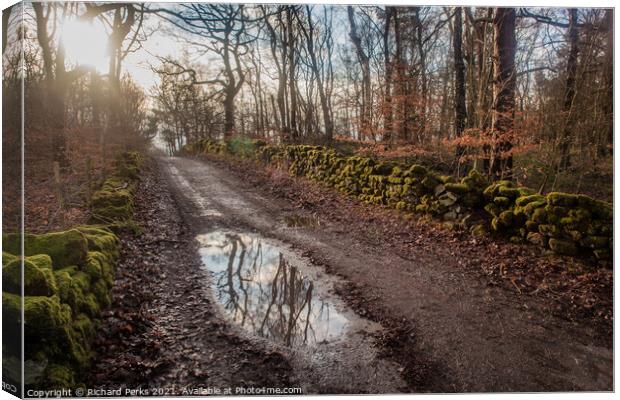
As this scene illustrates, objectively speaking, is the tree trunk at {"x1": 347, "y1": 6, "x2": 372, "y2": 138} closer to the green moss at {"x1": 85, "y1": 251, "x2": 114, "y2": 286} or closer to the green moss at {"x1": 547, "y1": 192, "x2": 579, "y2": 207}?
the green moss at {"x1": 547, "y1": 192, "x2": 579, "y2": 207}

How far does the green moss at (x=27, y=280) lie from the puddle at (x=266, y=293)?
148cm

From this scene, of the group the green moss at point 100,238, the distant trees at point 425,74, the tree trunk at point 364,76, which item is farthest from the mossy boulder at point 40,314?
the tree trunk at point 364,76

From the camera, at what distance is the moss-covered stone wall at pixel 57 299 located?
259 centimetres

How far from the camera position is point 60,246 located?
11.2 feet

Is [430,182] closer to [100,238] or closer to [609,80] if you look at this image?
[609,80]

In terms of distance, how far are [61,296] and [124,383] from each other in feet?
2.61

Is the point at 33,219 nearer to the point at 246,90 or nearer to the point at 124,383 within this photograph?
the point at 124,383

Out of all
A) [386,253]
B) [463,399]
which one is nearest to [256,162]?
[386,253]

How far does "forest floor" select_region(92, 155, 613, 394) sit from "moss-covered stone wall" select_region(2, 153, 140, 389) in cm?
19

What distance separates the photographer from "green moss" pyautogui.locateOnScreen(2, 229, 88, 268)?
10.8 ft

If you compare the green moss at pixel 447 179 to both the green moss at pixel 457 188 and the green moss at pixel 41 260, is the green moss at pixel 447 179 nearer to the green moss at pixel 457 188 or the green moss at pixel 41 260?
the green moss at pixel 457 188

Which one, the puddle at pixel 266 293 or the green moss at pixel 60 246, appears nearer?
the green moss at pixel 60 246

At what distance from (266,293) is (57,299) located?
6.17 feet

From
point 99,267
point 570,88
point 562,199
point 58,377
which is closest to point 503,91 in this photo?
point 570,88
